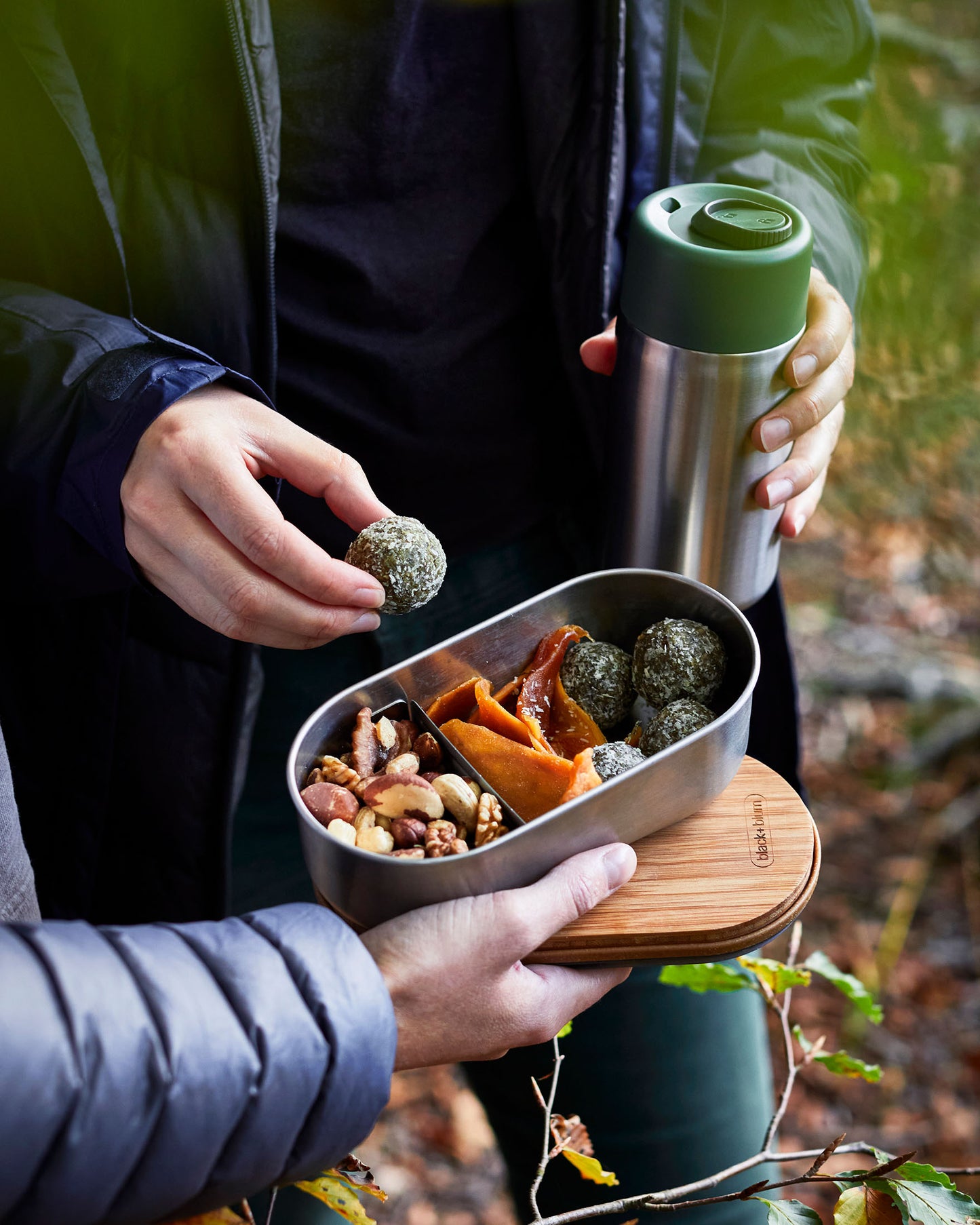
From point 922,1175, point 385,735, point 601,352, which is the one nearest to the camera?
point 922,1175

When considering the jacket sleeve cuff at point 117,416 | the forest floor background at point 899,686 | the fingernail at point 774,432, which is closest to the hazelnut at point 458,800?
the jacket sleeve cuff at point 117,416

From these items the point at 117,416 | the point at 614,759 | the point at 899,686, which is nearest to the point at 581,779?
the point at 614,759

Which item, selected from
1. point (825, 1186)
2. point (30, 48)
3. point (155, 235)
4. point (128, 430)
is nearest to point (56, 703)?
point (128, 430)

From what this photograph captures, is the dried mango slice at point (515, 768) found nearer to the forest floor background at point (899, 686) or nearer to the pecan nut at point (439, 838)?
the pecan nut at point (439, 838)

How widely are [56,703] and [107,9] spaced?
2.37 feet

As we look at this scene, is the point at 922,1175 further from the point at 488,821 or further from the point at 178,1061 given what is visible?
the point at 178,1061

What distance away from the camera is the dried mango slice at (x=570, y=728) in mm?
970

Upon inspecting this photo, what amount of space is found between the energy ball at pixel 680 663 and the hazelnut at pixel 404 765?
0.23 meters

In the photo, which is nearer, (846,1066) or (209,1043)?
(209,1043)

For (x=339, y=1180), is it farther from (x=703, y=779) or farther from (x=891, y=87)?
(x=891, y=87)

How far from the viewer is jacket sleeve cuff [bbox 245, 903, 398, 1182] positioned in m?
0.65

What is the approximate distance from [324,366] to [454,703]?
1.49 ft

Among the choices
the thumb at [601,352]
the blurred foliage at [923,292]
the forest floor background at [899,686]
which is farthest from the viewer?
the blurred foliage at [923,292]

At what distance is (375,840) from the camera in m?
0.81
